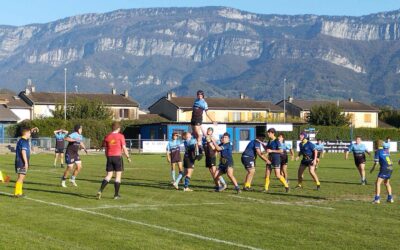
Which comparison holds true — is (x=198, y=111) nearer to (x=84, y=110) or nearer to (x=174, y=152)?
(x=174, y=152)

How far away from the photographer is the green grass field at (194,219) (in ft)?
42.2

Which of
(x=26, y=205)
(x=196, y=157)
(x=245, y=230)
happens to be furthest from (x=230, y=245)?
(x=196, y=157)

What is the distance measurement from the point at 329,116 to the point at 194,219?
9578 cm

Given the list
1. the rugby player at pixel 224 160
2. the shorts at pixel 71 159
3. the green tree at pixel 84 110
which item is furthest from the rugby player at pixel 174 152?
the green tree at pixel 84 110

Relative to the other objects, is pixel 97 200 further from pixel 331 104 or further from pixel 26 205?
pixel 331 104

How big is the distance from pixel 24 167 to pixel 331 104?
313 ft

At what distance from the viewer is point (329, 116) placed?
360 ft

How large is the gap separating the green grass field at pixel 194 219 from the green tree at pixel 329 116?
86.9 m

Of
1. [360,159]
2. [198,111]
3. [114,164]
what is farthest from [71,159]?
[360,159]

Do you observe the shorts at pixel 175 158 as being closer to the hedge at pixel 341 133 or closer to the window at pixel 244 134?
the window at pixel 244 134

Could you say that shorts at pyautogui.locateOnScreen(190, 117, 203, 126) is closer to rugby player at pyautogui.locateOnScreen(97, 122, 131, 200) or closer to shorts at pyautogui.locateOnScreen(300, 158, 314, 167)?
rugby player at pyautogui.locateOnScreen(97, 122, 131, 200)

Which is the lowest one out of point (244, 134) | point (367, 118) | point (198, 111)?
point (198, 111)

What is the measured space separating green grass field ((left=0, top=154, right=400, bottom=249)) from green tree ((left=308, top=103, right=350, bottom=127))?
86858 millimetres

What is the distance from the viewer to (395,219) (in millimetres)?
16297
